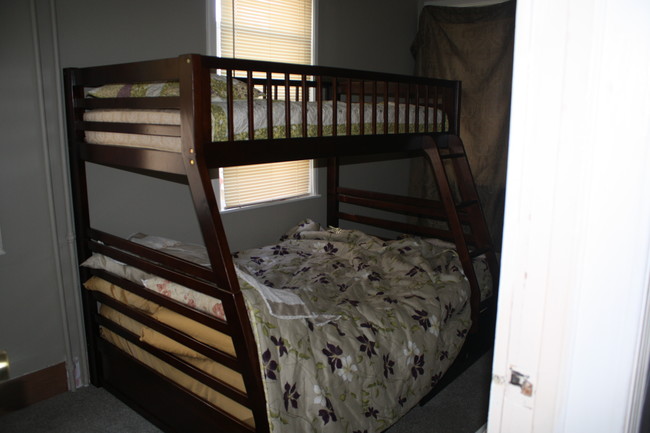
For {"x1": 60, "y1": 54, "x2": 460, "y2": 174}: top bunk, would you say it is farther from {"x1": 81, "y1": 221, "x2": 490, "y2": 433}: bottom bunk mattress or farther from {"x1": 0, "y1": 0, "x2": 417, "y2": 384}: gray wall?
{"x1": 81, "y1": 221, "x2": 490, "y2": 433}: bottom bunk mattress

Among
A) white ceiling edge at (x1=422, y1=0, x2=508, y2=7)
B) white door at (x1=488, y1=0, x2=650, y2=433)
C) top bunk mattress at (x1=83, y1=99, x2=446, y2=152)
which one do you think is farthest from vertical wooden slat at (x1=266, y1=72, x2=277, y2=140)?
white ceiling edge at (x1=422, y1=0, x2=508, y2=7)

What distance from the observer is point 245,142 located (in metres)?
1.80

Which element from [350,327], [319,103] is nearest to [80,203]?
[319,103]

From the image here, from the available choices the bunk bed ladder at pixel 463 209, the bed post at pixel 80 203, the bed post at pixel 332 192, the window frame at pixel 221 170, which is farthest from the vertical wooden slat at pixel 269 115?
the bed post at pixel 332 192

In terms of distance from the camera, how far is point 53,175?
2412mm

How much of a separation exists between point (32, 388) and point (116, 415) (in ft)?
1.52

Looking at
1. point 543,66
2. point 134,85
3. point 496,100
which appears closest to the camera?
point 543,66

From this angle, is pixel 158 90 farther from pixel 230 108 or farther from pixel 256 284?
pixel 256 284

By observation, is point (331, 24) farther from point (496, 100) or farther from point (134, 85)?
point (134, 85)

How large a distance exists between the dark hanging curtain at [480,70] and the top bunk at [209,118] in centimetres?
174

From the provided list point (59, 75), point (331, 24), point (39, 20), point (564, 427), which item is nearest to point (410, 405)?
point (564, 427)

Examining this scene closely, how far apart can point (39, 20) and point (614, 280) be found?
2530 mm

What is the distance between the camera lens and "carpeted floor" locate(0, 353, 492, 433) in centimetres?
227

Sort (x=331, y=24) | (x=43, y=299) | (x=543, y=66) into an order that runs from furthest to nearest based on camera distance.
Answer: (x=331, y=24)
(x=43, y=299)
(x=543, y=66)
